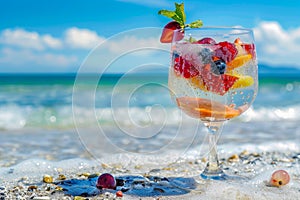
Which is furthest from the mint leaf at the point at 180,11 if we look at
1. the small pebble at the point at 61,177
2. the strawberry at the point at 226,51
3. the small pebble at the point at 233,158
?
the small pebble at the point at 233,158

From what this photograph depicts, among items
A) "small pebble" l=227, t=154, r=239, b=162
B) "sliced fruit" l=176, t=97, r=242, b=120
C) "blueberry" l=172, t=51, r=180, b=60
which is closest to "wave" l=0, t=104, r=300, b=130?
"small pebble" l=227, t=154, r=239, b=162

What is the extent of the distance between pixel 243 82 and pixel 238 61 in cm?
14

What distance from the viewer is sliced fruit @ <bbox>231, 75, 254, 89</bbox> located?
2676 mm

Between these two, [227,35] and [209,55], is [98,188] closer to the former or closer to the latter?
[209,55]

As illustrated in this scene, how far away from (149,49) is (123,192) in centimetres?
103

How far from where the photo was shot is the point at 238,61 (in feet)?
8.70

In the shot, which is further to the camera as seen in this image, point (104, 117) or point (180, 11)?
point (104, 117)

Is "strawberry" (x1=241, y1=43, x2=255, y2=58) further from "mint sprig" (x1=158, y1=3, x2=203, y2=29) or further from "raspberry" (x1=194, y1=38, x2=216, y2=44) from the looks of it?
"mint sprig" (x1=158, y1=3, x2=203, y2=29)

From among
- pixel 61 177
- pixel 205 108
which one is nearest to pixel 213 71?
pixel 205 108

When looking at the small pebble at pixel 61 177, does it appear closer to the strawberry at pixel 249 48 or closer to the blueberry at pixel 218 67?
the blueberry at pixel 218 67

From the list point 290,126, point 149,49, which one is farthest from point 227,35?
point 290,126

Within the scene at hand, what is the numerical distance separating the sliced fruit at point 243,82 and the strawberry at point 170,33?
448 mm

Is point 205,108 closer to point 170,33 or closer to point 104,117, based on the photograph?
point 170,33

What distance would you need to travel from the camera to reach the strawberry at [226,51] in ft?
8.50
